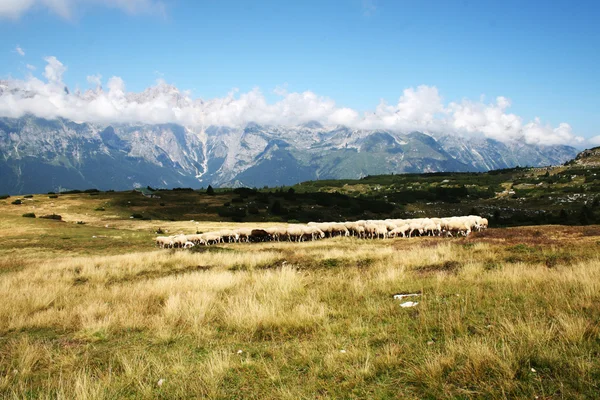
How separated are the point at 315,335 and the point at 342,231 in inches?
1136

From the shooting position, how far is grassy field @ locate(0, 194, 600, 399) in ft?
16.4

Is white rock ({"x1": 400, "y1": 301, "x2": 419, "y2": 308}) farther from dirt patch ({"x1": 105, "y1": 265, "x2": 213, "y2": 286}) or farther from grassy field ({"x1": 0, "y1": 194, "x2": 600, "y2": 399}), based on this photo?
dirt patch ({"x1": 105, "y1": 265, "x2": 213, "y2": 286})

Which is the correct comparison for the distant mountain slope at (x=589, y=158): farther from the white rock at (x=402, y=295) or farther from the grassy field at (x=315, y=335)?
the white rock at (x=402, y=295)

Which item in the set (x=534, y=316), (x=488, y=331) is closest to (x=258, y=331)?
(x=488, y=331)

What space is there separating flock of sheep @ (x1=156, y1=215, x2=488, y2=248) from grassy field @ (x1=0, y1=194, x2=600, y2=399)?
61.4 ft

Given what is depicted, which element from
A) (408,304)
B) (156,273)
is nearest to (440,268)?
(408,304)

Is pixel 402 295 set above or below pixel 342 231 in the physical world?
above

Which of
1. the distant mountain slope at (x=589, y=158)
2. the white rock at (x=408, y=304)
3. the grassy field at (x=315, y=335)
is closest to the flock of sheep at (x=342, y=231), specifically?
the grassy field at (x=315, y=335)

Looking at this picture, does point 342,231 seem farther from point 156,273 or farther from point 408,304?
point 408,304

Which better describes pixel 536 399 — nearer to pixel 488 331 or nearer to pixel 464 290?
pixel 488 331

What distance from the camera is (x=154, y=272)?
16.9 meters

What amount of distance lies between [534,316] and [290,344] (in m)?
4.97

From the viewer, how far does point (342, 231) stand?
35688 millimetres

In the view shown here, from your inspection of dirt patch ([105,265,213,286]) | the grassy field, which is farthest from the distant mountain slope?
dirt patch ([105,265,213,286])
